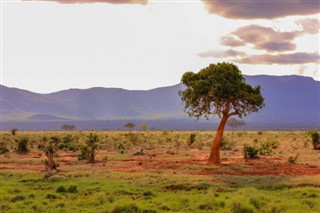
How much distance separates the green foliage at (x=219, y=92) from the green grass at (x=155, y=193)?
27.8 ft

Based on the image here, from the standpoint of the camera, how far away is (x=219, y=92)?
111ft

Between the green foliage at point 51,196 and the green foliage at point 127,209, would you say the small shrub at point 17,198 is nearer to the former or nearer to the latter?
the green foliage at point 51,196

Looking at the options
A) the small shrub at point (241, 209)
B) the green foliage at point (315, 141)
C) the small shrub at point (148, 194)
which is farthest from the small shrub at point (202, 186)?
the green foliage at point (315, 141)

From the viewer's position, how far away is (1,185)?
84.6ft

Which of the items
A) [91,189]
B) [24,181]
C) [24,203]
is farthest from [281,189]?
[24,181]

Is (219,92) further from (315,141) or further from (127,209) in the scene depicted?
(315,141)

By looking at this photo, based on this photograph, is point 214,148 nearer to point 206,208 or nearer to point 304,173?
point 304,173

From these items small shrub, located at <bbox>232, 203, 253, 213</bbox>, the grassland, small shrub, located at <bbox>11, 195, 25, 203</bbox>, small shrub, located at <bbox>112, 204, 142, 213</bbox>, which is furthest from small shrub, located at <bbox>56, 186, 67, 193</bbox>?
small shrub, located at <bbox>232, 203, 253, 213</bbox>

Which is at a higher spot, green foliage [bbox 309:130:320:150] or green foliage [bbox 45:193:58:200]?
green foliage [bbox 309:130:320:150]

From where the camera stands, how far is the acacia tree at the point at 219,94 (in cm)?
3422

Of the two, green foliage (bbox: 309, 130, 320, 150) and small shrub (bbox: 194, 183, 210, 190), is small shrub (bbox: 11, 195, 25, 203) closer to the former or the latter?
small shrub (bbox: 194, 183, 210, 190)

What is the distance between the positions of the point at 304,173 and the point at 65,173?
1586cm

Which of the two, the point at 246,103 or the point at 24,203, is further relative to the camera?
the point at 246,103

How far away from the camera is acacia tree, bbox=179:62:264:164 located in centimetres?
3422
